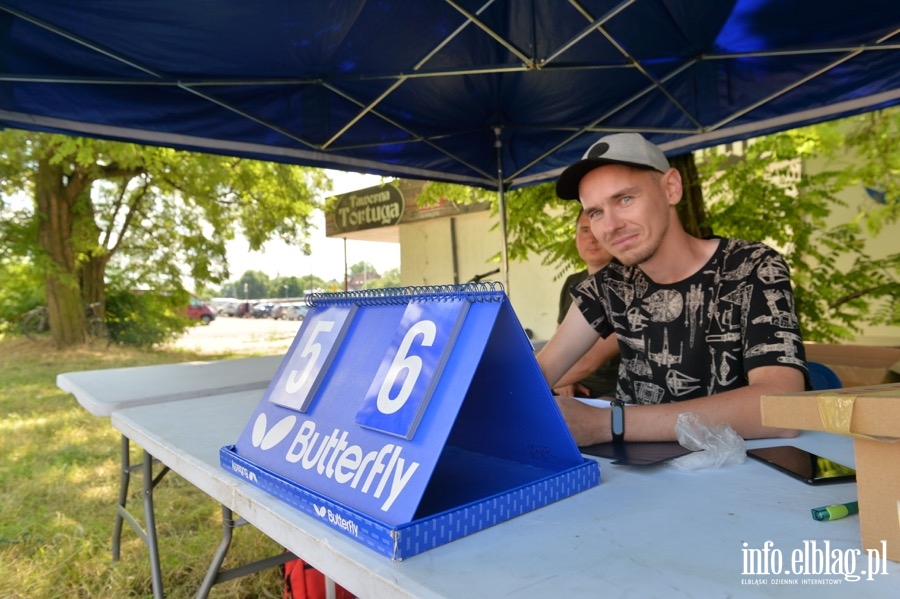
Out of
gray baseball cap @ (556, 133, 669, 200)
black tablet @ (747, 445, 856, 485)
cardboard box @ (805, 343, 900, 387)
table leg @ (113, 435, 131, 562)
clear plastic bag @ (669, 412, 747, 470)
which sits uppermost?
gray baseball cap @ (556, 133, 669, 200)

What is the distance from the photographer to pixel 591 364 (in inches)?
96.0

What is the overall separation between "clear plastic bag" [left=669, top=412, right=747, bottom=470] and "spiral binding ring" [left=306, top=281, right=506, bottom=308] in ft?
1.47

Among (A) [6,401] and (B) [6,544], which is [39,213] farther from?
(B) [6,544]

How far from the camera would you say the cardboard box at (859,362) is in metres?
A: 3.01

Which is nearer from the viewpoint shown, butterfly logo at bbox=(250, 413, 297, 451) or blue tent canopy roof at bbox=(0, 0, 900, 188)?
butterfly logo at bbox=(250, 413, 297, 451)

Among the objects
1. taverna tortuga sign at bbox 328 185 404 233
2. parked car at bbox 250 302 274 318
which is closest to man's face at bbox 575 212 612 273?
taverna tortuga sign at bbox 328 185 404 233

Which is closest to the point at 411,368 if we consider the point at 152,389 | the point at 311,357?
the point at 311,357

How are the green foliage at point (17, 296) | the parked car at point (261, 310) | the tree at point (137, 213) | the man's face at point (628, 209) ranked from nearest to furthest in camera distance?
1. the man's face at point (628, 209)
2. the tree at point (137, 213)
3. the green foliage at point (17, 296)
4. the parked car at point (261, 310)

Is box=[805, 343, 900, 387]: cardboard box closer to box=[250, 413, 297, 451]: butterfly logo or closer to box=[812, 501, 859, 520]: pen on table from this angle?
box=[812, 501, 859, 520]: pen on table

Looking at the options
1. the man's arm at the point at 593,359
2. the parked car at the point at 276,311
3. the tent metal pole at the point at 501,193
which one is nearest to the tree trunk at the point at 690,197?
the tent metal pole at the point at 501,193

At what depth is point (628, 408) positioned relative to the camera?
115 cm

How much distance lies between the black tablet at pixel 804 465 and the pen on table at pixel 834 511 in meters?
0.13

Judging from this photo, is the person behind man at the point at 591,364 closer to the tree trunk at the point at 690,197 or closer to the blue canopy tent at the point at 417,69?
the blue canopy tent at the point at 417,69

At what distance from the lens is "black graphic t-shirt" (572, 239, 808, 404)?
1342 mm
